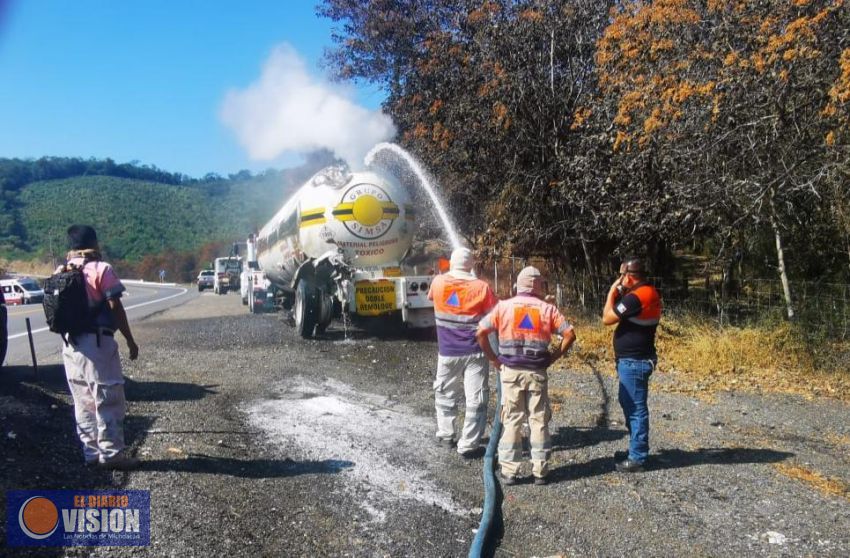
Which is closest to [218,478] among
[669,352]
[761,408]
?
[761,408]

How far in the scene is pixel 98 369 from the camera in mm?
4652

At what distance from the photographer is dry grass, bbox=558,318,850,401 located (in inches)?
310

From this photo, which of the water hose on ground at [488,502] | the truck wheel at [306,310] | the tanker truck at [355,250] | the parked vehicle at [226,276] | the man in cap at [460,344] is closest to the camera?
the water hose on ground at [488,502]

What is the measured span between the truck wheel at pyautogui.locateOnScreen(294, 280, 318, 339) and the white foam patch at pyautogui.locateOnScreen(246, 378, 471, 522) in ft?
12.4

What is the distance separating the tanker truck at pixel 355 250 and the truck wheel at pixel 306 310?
2 centimetres

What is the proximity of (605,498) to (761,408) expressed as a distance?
3.35 meters

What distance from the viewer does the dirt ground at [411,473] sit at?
12.6 ft

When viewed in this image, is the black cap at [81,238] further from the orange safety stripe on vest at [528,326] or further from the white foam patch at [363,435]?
the orange safety stripe on vest at [528,326]

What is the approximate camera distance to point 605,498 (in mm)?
4484

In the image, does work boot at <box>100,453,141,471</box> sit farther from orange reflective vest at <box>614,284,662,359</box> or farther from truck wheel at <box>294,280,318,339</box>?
truck wheel at <box>294,280,318,339</box>

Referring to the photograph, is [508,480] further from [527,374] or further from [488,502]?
[527,374]

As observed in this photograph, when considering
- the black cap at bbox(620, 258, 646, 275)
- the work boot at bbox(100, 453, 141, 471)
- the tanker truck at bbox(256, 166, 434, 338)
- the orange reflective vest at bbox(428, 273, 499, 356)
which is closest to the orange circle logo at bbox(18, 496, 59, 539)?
the work boot at bbox(100, 453, 141, 471)

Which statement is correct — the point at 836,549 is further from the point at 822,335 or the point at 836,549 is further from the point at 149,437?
the point at 822,335

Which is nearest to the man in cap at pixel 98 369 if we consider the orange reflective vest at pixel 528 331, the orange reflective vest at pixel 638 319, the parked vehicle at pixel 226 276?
the orange reflective vest at pixel 528 331
